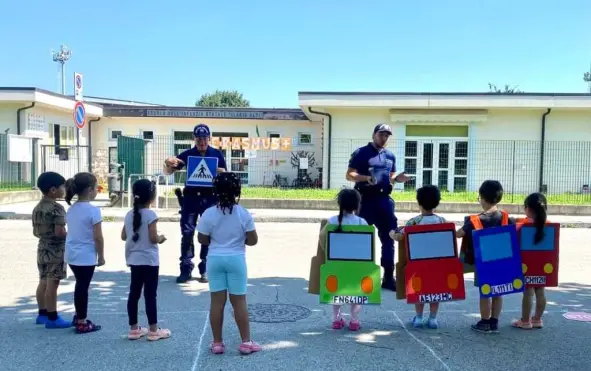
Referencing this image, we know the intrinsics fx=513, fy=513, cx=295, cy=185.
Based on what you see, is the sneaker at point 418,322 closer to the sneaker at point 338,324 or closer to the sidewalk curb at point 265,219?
the sneaker at point 338,324

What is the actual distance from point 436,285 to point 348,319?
0.99m

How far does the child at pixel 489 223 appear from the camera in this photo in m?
4.53

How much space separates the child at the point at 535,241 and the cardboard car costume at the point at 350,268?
1442mm

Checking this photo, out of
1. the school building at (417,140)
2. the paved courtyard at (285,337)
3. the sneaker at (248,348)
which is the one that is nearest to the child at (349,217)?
the paved courtyard at (285,337)

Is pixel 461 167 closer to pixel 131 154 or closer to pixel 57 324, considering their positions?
pixel 131 154

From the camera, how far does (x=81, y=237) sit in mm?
4445

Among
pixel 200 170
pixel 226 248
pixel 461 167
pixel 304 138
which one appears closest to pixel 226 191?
pixel 226 248

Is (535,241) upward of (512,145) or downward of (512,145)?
downward

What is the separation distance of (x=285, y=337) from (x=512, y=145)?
60.3 ft

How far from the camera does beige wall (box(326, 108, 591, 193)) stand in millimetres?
19844

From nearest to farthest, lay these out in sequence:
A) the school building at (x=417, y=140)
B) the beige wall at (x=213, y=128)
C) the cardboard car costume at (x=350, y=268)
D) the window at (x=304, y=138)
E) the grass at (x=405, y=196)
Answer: the cardboard car costume at (x=350, y=268), the grass at (x=405, y=196), the school building at (x=417, y=140), the beige wall at (x=213, y=128), the window at (x=304, y=138)

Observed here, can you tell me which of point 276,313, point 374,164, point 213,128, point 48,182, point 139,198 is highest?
point 213,128

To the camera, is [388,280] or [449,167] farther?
[449,167]

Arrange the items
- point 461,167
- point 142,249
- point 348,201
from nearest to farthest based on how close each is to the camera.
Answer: point 142,249
point 348,201
point 461,167
